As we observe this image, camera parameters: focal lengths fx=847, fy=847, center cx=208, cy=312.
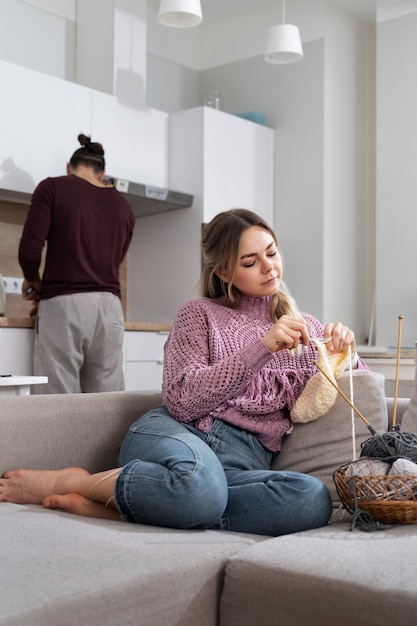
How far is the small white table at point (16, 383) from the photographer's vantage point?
7.41ft

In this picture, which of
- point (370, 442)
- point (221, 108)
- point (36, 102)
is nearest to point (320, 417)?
point (370, 442)

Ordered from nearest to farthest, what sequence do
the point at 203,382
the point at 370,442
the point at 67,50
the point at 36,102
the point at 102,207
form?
the point at 370,442 < the point at 203,382 < the point at 102,207 < the point at 36,102 < the point at 67,50

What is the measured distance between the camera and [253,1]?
5.09 metres

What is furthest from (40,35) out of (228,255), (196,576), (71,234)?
(196,576)

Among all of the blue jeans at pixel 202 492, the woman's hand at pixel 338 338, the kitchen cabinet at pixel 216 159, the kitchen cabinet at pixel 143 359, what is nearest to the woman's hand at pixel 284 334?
the woman's hand at pixel 338 338

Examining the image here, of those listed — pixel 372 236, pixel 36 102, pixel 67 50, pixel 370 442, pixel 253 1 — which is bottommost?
pixel 370 442

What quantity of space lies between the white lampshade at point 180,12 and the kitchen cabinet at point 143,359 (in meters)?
1.49

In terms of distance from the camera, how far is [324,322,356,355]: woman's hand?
209 cm

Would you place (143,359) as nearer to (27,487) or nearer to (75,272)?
(75,272)

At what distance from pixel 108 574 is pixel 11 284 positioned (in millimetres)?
3174

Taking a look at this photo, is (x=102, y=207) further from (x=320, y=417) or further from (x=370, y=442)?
(x=370, y=442)

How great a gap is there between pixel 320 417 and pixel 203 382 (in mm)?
326

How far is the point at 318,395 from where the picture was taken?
2.03 meters

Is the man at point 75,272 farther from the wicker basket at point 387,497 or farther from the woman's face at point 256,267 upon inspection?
the wicker basket at point 387,497
